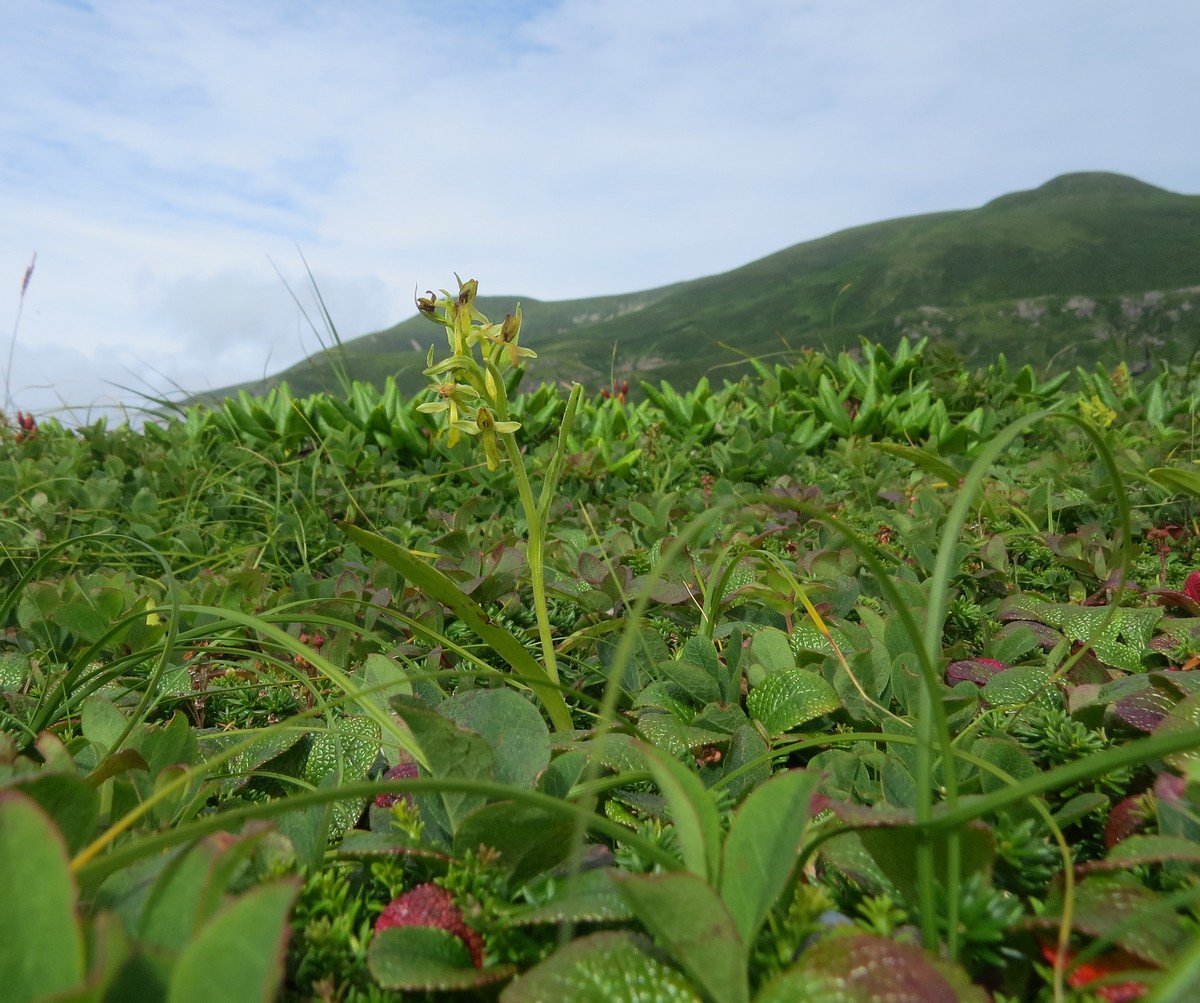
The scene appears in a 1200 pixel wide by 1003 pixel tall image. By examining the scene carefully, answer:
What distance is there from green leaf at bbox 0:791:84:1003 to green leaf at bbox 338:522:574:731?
0.66 meters

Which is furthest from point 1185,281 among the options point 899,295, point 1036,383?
point 1036,383

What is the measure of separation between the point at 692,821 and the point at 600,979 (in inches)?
6.2

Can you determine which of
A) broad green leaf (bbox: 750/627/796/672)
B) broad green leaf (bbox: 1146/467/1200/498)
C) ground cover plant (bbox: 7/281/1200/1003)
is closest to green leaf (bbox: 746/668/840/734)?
ground cover plant (bbox: 7/281/1200/1003)

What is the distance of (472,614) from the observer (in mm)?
1298

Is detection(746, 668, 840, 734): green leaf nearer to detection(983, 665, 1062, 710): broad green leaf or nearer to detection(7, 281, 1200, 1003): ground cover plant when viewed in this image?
detection(7, 281, 1200, 1003): ground cover plant

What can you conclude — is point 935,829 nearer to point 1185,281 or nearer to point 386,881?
point 386,881

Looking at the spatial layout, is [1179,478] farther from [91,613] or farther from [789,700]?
[91,613]

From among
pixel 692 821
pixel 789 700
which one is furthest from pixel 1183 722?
pixel 692 821

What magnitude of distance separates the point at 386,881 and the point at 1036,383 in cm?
504

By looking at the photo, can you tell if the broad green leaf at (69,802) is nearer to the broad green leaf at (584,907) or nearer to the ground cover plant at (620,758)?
the ground cover plant at (620,758)

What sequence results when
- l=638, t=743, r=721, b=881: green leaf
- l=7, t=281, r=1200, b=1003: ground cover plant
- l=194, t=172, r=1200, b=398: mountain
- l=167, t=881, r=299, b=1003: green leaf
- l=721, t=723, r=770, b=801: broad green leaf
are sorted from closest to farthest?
l=167, t=881, r=299, b=1003: green leaf → l=7, t=281, r=1200, b=1003: ground cover plant → l=638, t=743, r=721, b=881: green leaf → l=721, t=723, r=770, b=801: broad green leaf → l=194, t=172, r=1200, b=398: mountain

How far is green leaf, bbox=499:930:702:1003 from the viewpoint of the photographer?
26.9 inches

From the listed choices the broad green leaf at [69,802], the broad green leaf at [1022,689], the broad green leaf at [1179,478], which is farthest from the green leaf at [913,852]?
the broad green leaf at [1179,478]

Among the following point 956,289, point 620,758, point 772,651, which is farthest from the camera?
point 956,289
